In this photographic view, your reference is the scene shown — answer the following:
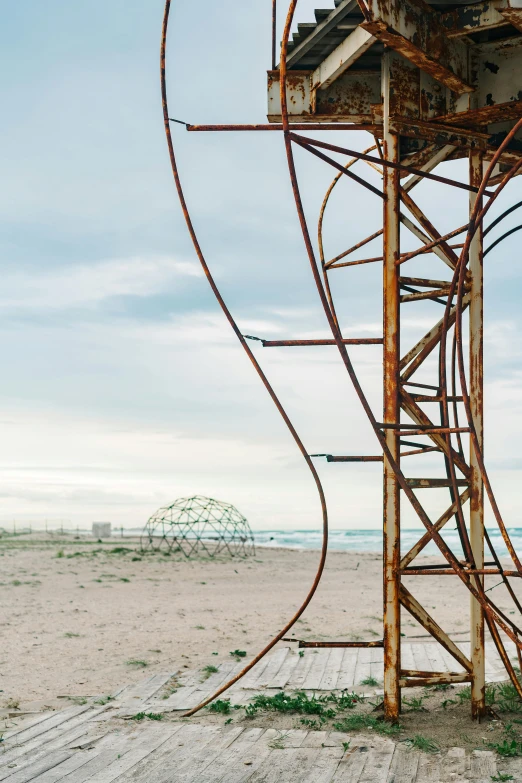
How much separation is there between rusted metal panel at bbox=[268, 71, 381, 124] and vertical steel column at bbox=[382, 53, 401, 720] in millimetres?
584

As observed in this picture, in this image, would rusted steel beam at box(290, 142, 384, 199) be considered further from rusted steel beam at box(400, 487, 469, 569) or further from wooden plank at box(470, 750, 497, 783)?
wooden plank at box(470, 750, 497, 783)

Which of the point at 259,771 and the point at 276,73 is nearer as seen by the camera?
the point at 259,771

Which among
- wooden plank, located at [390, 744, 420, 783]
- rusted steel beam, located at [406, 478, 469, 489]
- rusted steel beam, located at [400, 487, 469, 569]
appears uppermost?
rusted steel beam, located at [406, 478, 469, 489]

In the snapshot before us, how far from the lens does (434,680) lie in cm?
646

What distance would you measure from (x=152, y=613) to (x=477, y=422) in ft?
34.7

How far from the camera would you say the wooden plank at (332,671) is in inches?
328

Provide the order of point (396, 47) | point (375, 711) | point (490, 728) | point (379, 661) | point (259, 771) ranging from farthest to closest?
point (379, 661) < point (375, 711) < point (490, 728) < point (396, 47) < point (259, 771)

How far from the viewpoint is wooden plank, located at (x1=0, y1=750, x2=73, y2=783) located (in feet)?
17.8

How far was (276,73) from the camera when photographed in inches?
282

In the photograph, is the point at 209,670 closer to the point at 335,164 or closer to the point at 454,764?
the point at 454,764

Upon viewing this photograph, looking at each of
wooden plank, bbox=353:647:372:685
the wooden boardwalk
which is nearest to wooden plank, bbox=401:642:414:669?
wooden plank, bbox=353:647:372:685

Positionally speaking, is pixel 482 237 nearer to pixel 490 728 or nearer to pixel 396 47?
pixel 396 47

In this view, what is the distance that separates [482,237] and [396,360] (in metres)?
1.62

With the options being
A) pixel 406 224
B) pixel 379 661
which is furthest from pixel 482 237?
pixel 379 661
